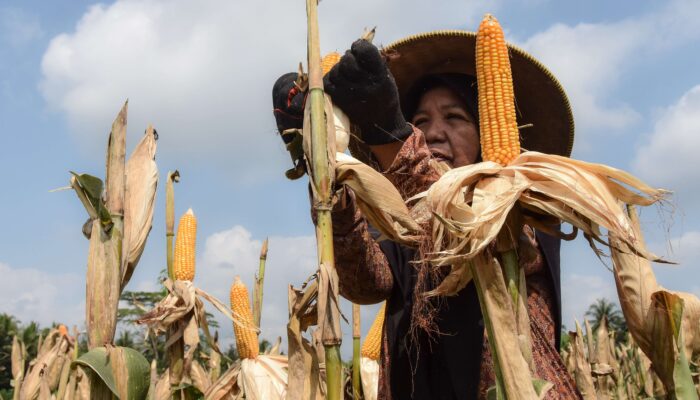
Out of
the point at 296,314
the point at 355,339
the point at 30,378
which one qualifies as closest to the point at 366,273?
the point at 296,314

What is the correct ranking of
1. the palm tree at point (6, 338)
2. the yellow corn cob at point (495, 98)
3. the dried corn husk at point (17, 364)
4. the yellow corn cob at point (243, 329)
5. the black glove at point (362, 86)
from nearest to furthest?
the black glove at point (362, 86)
the yellow corn cob at point (495, 98)
the yellow corn cob at point (243, 329)
the dried corn husk at point (17, 364)
the palm tree at point (6, 338)

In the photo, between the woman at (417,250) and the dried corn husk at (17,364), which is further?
the dried corn husk at (17,364)

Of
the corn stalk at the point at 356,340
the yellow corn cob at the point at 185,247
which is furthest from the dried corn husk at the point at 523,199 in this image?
the yellow corn cob at the point at 185,247

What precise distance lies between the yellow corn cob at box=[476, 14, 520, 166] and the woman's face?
1.49ft

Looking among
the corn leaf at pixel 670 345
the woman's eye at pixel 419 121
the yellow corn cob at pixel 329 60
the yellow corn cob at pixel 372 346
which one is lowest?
the yellow corn cob at pixel 372 346

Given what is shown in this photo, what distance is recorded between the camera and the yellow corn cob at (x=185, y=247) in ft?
12.0

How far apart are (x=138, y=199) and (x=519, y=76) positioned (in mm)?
1719

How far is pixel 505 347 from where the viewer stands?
1.43 meters

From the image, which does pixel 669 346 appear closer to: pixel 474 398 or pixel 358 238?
pixel 474 398

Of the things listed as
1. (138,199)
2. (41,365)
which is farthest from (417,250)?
(41,365)

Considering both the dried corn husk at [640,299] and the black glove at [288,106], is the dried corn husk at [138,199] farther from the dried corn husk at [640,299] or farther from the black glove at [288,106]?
the dried corn husk at [640,299]

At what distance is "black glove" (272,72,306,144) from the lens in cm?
166

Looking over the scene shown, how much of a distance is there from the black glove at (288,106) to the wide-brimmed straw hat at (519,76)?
2.25 ft

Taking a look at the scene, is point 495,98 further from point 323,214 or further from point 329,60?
point 323,214
